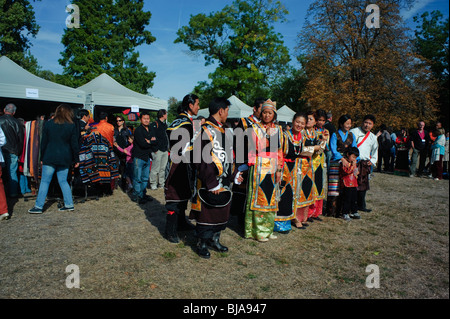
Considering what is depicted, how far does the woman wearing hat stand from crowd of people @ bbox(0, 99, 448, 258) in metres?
0.01

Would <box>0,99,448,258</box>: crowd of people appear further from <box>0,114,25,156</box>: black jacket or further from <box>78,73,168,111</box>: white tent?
<box>78,73,168,111</box>: white tent

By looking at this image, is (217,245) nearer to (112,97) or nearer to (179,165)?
(179,165)

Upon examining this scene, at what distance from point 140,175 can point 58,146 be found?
1.78 meters

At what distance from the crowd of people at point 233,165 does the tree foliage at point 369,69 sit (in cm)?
1492

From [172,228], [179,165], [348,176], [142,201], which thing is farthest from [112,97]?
[348,176]

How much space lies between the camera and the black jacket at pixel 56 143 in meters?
5.29

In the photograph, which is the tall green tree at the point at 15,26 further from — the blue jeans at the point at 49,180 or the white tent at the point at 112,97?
the blue jeans at the point at 49,180

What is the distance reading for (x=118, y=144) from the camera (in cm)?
757

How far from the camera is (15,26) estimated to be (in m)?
21.7

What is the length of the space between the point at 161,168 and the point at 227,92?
20.6 metres

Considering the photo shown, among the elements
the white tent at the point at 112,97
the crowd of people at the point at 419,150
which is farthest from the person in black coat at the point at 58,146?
the crowd of people at the point at 419,150

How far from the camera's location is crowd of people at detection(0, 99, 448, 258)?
3.73 meters
